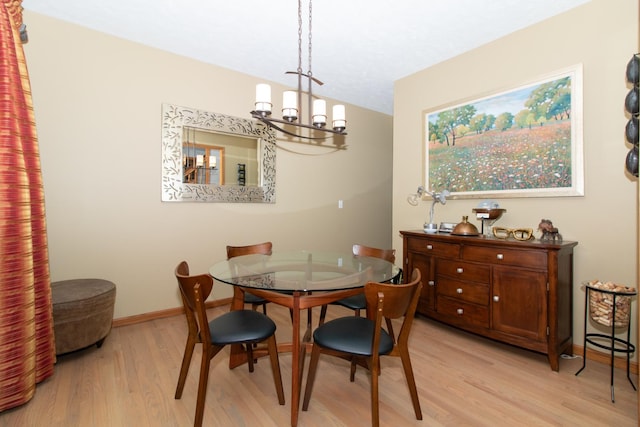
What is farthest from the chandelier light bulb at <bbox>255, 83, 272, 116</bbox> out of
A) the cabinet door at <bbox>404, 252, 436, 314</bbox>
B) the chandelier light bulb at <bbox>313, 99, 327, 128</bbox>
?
the cabinet door at <bbox>404, 252, 436, 314</bbox>

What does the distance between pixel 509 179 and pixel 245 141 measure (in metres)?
2.74

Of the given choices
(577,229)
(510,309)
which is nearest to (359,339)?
(510,309)

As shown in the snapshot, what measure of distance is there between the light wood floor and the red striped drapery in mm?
234

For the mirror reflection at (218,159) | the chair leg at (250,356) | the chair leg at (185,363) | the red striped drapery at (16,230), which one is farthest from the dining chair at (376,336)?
the mirror reflection at (218,159)

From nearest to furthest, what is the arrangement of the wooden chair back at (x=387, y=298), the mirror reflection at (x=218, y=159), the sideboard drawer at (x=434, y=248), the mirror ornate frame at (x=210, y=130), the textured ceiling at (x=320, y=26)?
the wooden chair back at (x=387, y=298) → the textured ceiling at (x=320, y=26) → the sideboard drawer at (x=434, y=248) → the mirror ornate frame at (x=210, y=130) → the mirror reflection at (x=218, y=159)

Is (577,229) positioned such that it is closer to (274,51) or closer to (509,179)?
(509,179)

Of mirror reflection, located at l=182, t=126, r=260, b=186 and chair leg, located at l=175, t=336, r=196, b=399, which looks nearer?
chair leg, located at l=175, t=336, r=196, b=399

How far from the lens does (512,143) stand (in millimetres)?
2662

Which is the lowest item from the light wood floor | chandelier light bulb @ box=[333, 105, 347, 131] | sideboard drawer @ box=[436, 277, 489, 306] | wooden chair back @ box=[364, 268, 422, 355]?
the light wood floor

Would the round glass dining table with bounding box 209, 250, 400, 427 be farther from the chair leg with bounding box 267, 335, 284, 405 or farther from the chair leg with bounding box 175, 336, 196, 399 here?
the chair leg with bounding box 175, 336, 196, 399

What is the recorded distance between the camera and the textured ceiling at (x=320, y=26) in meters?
2.37

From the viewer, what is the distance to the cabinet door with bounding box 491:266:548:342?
7.04ft

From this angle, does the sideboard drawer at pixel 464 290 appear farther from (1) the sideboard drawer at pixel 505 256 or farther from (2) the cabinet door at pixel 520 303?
(1) the sideboard drawer at pixel 505 256

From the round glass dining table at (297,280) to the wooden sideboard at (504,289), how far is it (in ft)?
2.50
